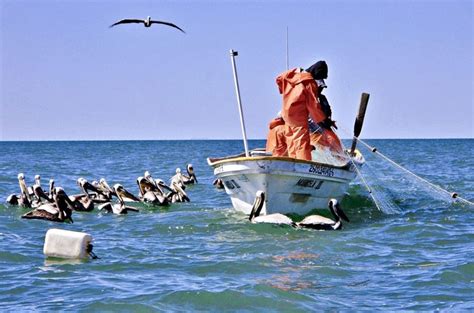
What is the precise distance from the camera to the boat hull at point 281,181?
16.2 metres

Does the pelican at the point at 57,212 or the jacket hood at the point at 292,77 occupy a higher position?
the jacket hood at the point at 292,77

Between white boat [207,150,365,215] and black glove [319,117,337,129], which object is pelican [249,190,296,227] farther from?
black glove [319,117,337,129]

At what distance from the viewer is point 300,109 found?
1761cm

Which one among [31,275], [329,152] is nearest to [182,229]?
[329,152]

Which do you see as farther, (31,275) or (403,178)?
(403,178)

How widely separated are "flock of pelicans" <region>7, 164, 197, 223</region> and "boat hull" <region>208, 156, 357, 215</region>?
315cm

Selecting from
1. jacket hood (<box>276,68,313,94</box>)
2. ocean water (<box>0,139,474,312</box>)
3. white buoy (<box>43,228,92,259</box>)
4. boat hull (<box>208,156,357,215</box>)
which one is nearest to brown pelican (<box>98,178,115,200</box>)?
ocean water (<box>0,139,474,312</box>)

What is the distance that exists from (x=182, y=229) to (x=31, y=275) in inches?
201

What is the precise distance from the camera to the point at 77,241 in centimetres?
1280

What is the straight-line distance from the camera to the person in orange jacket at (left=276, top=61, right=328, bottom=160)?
57.5ft

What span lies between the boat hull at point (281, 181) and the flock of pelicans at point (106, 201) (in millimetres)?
330

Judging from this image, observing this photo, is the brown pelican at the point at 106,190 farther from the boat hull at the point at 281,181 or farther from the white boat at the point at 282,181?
the boat hull at the point at 281,181

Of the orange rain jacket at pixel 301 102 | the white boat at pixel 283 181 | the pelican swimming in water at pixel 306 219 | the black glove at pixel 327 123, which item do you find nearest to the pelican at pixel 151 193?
the white boat at pixel 283 181

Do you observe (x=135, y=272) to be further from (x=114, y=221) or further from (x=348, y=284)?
(x=114, y=221)
